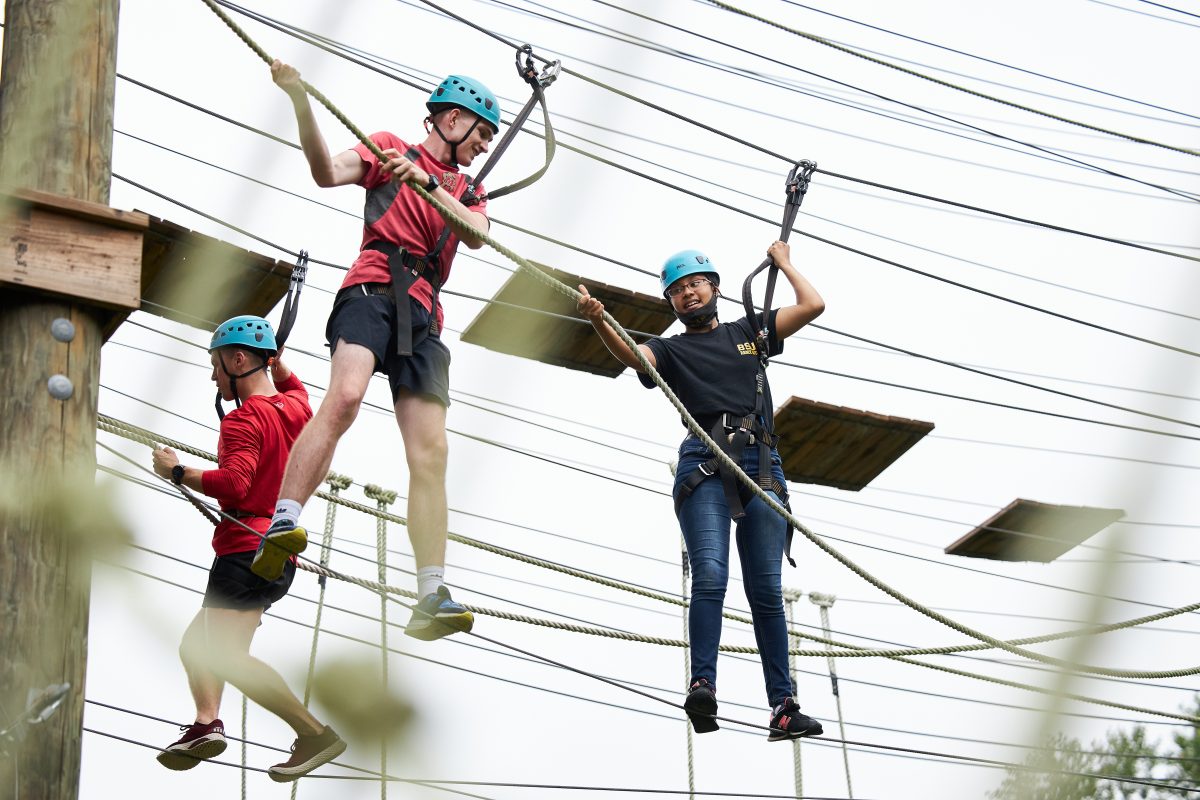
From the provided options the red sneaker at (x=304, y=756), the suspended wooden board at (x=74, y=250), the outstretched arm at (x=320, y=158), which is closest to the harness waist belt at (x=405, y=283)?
the outstretched arm at (x=320, y=158)

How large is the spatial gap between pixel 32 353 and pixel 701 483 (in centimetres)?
232

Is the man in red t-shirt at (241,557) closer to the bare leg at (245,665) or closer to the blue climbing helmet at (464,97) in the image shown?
the bare leg at (245,665)

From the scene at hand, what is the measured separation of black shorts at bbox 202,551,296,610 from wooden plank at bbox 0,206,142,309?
124 cm

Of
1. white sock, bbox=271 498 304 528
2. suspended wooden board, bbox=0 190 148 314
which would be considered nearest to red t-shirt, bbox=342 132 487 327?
white sock, bbox=271 498 304 528

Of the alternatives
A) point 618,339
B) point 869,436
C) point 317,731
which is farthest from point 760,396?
point 869,436

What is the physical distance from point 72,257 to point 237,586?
1396 millimetres

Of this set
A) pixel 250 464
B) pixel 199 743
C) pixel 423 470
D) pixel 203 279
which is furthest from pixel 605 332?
pixel 203 279

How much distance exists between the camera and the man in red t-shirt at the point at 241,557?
3.98 metres

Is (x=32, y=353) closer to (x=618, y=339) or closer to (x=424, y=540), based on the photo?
(x=424, y=540)

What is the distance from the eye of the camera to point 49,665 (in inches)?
100

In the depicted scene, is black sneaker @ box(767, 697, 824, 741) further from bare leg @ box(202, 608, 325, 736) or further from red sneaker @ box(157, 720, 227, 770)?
red sneaker @ box(157, 720, 227, 770)

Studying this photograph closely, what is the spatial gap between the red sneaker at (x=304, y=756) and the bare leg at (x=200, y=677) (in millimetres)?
258

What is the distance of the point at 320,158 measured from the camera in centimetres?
340

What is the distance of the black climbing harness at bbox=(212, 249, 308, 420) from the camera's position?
423cm
